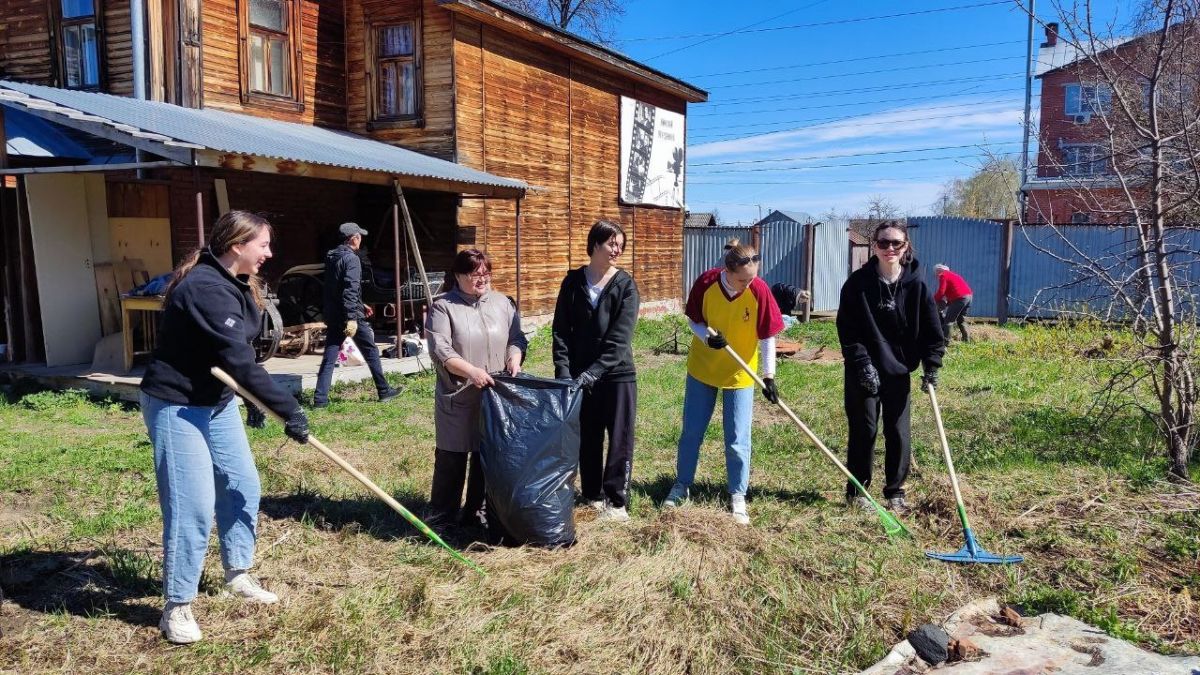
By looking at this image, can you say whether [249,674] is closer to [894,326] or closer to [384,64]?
[894,326]

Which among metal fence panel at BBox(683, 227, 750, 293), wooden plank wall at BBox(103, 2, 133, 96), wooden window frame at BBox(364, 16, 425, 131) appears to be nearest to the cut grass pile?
wooden plank wall at BBox(103, 2, 133, 96)

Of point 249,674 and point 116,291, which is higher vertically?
point 116,291

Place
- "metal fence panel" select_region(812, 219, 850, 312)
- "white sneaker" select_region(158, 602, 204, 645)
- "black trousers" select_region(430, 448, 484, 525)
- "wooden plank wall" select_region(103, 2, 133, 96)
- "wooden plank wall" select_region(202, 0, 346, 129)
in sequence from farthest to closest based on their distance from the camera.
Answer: "metal fence panel" select_region(812, 219, 850, 312) < "wooden plank wall" select_region(202, 0, 346, 129) < "wooden plank wall" select_region(103, 2, 133, 96) < "black trousers" select_region(430, 448, 484, 525) < "white sneaker" select_region(158, 602, 204, 645)

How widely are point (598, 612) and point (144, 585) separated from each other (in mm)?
2090

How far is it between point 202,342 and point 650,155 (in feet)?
46.6

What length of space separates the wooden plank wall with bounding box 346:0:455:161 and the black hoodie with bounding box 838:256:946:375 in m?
8.33

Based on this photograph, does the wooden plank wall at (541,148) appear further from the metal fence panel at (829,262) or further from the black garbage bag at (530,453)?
the black garbage bag at (530,453)

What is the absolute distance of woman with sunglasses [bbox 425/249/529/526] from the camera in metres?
4.21

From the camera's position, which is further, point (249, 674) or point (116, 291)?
point (116, 291)

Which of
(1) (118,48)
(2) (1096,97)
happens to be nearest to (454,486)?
(2) (1096,97)

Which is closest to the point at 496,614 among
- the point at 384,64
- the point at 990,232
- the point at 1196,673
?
the point at 1196,673

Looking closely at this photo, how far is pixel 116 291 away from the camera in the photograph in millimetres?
9461

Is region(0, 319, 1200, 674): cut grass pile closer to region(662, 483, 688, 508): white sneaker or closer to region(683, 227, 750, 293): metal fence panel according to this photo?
region(662, 483, 688, 508): white sneaker

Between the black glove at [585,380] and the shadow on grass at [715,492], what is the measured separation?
1.10 meters
